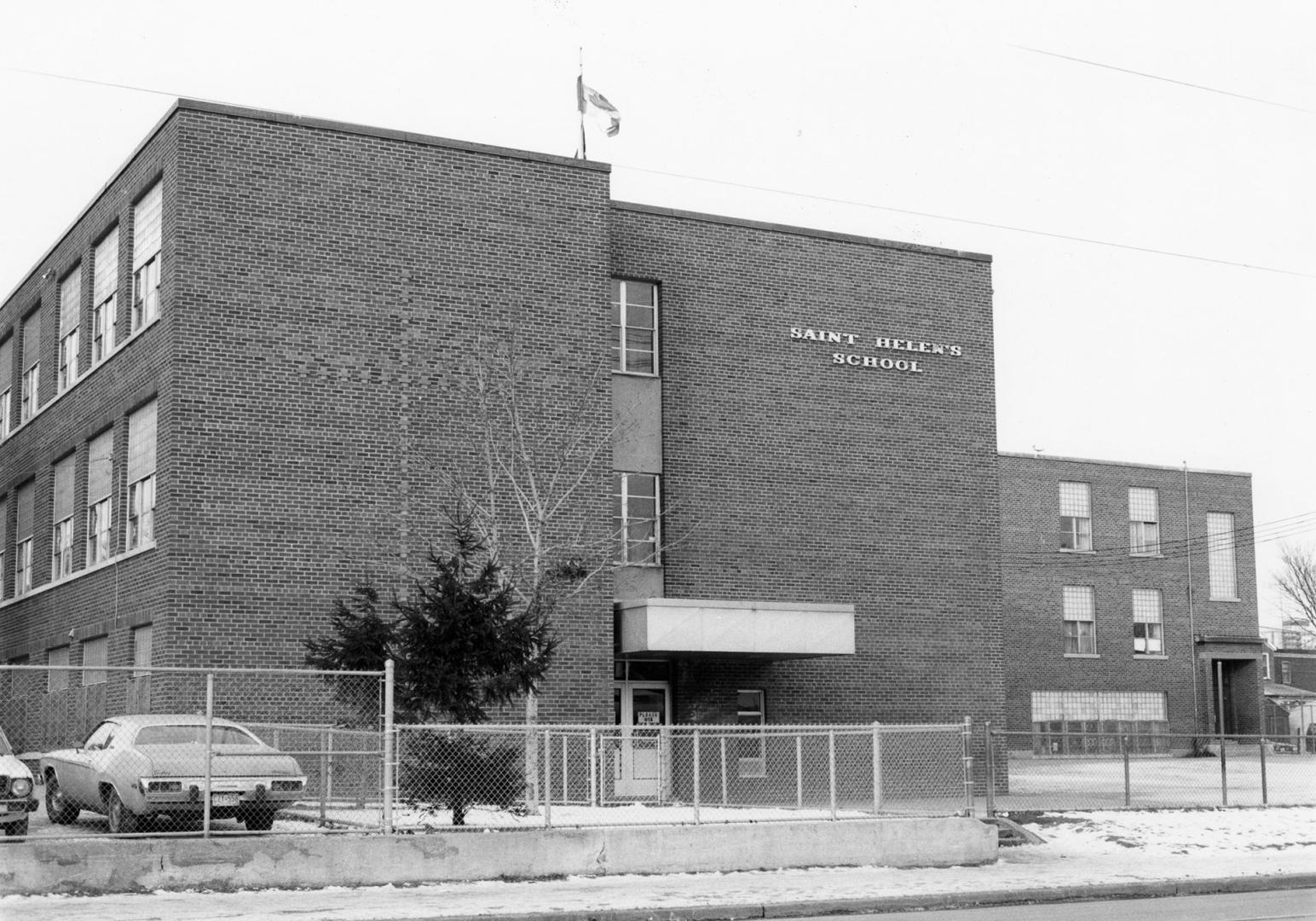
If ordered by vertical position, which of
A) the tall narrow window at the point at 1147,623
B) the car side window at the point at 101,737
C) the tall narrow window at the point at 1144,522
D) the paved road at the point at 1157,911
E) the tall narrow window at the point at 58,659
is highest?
the tall narrow window at the point at 1144,522

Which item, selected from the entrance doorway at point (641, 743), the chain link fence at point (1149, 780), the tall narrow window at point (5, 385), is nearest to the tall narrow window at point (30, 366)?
the tall narrow window at point (5, 385)

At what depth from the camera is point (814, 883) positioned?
58.8 ft

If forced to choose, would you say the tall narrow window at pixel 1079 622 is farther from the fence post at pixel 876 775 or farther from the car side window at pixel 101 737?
the car side window at pixel 101 737

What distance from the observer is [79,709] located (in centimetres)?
2181

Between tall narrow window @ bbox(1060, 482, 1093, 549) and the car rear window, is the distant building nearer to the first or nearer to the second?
tall narrow window @ bbox(1060, 482, 1093, 549)

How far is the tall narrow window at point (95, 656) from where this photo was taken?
96.2 ft

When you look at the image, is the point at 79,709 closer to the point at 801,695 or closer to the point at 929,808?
the point at 929,808

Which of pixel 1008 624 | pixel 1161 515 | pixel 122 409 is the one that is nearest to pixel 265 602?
pixel 122 409

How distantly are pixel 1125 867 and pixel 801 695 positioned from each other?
13006mm

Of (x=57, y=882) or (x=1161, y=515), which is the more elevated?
(x=1161, y=515)

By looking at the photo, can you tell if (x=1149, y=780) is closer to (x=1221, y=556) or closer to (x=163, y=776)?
(x=163, y=776)

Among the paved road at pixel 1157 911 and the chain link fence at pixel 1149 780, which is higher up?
the chain link fence at pixel 1149 780

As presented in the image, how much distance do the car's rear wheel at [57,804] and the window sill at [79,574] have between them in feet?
24.3

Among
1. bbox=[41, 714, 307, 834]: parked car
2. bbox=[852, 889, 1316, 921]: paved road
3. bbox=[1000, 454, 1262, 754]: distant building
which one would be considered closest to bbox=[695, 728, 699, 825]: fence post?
bbox=[852, 889, 1316, 921]: paved road
